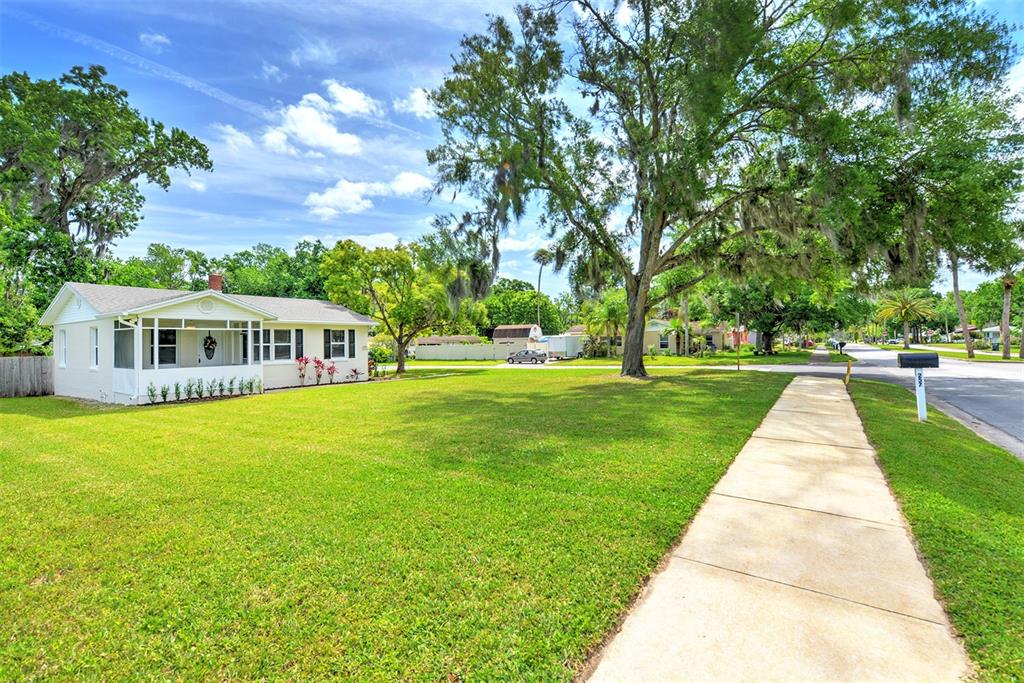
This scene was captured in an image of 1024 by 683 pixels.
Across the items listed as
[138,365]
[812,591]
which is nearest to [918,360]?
[812,591]

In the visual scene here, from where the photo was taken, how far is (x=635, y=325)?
16.8 m

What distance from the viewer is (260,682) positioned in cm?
207

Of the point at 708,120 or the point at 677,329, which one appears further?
the point at 677,329

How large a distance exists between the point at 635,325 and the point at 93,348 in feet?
57.2

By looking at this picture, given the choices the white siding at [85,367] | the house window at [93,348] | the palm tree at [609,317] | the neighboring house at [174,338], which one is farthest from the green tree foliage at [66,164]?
the palm tree at [609,317]

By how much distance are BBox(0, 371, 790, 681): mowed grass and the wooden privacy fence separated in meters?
9.61

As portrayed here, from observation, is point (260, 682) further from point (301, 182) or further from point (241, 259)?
point (241, 259)

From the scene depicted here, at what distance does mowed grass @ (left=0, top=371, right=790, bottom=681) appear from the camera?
228cm

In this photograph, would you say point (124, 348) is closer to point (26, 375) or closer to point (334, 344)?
point (26, 375)

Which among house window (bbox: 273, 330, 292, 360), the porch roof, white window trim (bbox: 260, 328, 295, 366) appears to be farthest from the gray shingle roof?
house window (bbox: 273, 330, 292, 360)

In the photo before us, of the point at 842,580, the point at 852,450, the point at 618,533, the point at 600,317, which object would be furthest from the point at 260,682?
the point at 600,317

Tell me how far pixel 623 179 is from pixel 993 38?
29.2ft

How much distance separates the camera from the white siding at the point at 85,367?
12.5m

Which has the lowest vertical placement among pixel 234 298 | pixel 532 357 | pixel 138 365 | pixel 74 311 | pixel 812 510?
pixel 812 510
